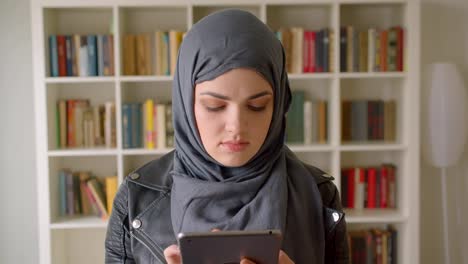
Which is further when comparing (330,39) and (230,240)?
(330,39)

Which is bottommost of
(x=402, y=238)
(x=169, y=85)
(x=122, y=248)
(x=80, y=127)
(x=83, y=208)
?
(x=402, y=238)

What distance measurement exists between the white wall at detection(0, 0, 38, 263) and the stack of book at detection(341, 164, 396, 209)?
170cm

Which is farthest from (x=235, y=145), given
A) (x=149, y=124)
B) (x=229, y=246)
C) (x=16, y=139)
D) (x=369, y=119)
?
(x=16, y=139)

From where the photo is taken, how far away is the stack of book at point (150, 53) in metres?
2.63

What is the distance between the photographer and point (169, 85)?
2.83 meters

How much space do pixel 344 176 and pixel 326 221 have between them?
1751 millimetres


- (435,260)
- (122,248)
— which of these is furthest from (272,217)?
(435,260)

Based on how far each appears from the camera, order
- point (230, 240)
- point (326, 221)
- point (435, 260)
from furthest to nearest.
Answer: point (435, 260)
point (326, 221)
point (230, 240)

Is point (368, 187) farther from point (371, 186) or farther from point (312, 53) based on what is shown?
point (312, 53)

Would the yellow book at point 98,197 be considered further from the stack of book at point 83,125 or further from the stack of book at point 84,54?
the stack of book at point 84,54

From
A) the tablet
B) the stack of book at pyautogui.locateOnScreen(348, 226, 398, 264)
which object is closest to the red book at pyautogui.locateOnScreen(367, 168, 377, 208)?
the stack of book at pyautogui.locateOnScreen(348, 226, 398, 264)

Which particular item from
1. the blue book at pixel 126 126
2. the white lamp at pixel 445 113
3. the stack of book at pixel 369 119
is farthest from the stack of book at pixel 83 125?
the white lamp at pixel 445 113

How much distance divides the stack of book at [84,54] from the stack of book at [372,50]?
1.19m

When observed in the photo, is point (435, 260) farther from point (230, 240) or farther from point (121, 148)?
point (230, 240)
